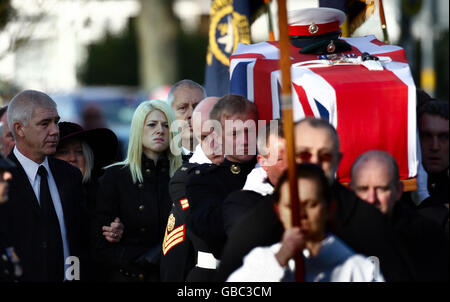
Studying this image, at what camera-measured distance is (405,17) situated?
12.8 meters

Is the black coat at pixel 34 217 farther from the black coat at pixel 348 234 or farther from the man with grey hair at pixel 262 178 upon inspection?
the black coat at pixel 348 234

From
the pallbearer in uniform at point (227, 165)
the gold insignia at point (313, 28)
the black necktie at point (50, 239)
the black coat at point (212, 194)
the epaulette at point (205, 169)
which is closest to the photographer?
the black coat at point (212, 194)

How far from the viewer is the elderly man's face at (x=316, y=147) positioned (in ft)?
15.8

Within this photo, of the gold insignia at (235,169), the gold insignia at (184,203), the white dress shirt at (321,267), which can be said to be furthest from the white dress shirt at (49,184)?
the white dress shirt at (321,267)

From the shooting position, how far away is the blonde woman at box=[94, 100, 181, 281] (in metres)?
6.34

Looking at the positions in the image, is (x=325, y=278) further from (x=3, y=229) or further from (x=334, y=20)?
(x=334, y=20)

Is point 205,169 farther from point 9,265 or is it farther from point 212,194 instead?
point 9,265

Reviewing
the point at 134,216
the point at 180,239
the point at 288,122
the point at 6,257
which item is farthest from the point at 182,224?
the point at 288,122

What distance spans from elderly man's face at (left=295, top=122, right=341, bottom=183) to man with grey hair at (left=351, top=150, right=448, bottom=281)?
0.13 m

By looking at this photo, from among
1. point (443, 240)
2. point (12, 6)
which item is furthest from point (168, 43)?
point (443, 240)

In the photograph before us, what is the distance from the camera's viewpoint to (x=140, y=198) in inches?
254

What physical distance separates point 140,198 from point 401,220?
2112mm

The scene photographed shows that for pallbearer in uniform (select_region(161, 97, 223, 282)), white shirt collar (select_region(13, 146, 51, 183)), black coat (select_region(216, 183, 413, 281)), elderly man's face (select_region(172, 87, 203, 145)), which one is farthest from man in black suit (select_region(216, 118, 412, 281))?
elderly man's face (select_region(172, 87, 203, 145))
